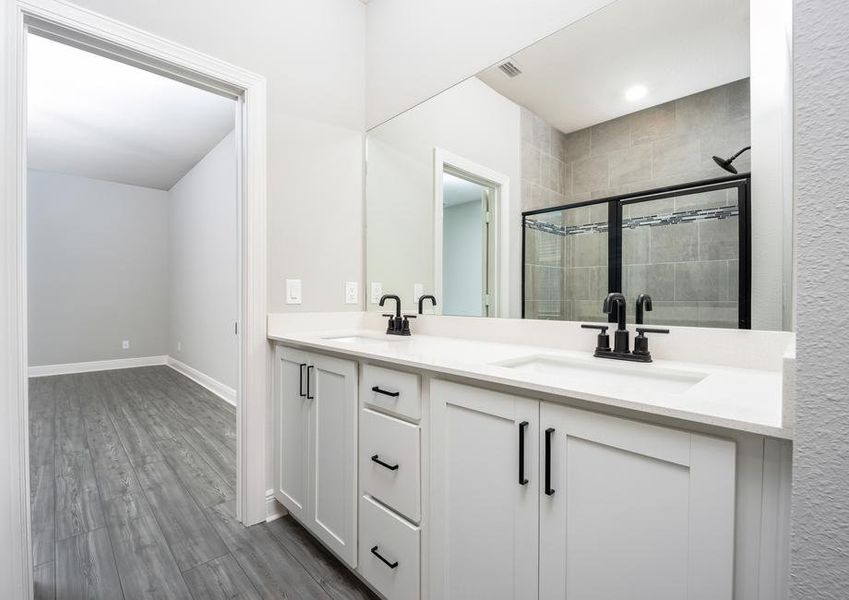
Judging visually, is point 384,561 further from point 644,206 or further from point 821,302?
point 644,206

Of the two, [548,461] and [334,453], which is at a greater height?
[548,461]

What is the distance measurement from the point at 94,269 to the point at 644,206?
21.4 feet

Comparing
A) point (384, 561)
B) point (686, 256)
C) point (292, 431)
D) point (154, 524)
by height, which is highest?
point (686, 256)

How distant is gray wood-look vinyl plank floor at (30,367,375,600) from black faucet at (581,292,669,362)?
1.17 m

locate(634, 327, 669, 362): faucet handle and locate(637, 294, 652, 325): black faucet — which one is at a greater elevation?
locate(637, 294, 652, 325): black faucet

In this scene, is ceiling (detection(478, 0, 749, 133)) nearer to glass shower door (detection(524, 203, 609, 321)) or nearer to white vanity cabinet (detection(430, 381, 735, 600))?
glass shower door (detection(524, 203, 609, 321))

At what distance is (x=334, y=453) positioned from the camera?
4.76ft

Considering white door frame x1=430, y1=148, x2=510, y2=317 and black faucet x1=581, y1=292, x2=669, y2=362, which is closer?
black faucet x1=581, y1=292, x2=669, y2=362

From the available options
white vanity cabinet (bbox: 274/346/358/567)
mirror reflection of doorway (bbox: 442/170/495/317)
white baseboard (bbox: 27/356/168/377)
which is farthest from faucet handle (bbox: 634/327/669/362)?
white baseboard (bbox: 27/356/168/377)

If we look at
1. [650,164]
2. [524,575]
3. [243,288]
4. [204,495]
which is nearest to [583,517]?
[524,575]

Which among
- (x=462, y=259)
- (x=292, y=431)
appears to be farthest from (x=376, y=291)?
(x=292, y=431)

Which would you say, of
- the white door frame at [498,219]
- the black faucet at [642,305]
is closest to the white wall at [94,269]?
the white door frame at [498,219]

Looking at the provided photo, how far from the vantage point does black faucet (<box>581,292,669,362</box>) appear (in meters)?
1.12

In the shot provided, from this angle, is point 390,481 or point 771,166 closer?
point 771,166
